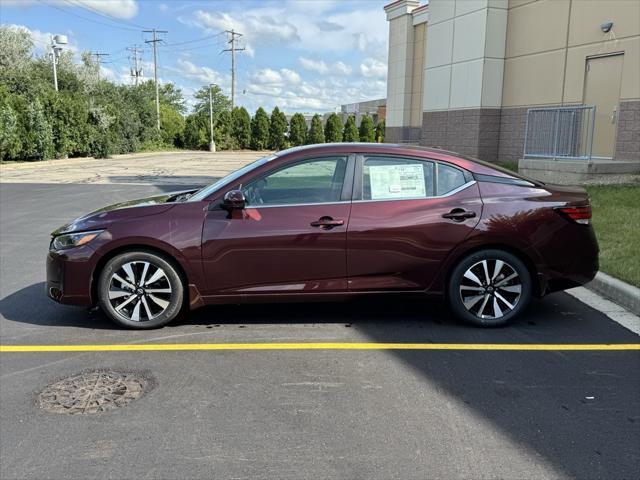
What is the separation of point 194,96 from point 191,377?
374 feet

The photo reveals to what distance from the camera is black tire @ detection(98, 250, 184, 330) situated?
4887 millimetres

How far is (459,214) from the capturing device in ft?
16.2

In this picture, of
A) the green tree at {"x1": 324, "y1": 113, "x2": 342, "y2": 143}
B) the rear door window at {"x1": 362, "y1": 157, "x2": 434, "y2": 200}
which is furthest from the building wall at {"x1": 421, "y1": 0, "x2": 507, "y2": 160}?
the green tree at {"x1": 324, "y1": 113, "x2": 342, "y2": 143}

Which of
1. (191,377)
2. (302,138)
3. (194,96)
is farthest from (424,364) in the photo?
(194,96)

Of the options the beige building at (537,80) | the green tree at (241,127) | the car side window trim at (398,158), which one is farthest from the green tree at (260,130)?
the car side window trim at (398,158)

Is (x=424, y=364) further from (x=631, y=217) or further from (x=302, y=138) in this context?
(x=302, y=138)

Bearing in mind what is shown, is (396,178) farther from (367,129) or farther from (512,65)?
(367,129)

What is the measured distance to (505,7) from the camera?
17.5 meters

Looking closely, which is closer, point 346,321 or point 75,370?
point 75,370

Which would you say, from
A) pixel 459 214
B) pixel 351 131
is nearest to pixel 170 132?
pixel 351 131

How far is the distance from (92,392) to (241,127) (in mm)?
55211

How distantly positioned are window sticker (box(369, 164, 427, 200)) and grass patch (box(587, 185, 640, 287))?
265 centimetres

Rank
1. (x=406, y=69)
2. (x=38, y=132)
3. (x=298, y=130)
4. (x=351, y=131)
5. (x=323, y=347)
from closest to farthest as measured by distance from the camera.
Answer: (x=323, y=347)
(x=406, y=69)
(x=38, y=132)
(x=351, y=131)
(x=298, y=130)

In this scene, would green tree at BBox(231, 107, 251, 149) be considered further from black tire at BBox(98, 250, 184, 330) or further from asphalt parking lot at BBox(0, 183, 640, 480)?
black tire at BBox(98, 250, 184, 330)
